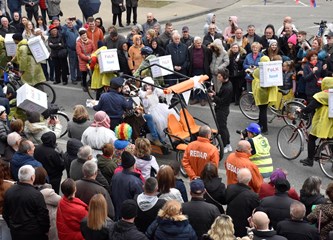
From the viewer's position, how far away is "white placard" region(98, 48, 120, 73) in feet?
50.7

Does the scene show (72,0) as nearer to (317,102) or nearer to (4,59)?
(4,59)

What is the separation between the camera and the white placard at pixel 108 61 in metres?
15.5

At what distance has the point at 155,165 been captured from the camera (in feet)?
34.6

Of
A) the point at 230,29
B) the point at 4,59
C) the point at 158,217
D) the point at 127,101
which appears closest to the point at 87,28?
the point at 4,59

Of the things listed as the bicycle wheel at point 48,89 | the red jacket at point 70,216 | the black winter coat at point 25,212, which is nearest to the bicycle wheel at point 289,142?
the bicycle wheel at point 48,89

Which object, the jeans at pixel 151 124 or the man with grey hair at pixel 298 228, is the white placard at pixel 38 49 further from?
the man with grey hair at pixel 298 228

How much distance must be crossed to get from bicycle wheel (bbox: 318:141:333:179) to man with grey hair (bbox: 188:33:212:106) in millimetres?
4214

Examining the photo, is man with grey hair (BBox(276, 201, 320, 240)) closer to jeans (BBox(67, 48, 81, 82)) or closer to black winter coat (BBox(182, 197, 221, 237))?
black winter coat (BBox(182, 197, 221, 237))

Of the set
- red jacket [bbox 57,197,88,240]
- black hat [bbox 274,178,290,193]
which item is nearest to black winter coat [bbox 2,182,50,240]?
red jacket [bbox 57,197,88,240]

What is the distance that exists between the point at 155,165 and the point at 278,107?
5392 millimetres

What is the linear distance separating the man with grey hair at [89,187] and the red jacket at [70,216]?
37 centimetres

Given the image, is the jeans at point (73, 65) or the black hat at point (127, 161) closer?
the black hat at point (127, 161)

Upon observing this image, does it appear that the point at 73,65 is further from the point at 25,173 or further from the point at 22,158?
the point at 25,173

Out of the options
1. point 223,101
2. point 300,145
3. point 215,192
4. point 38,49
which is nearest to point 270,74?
point 223,101
